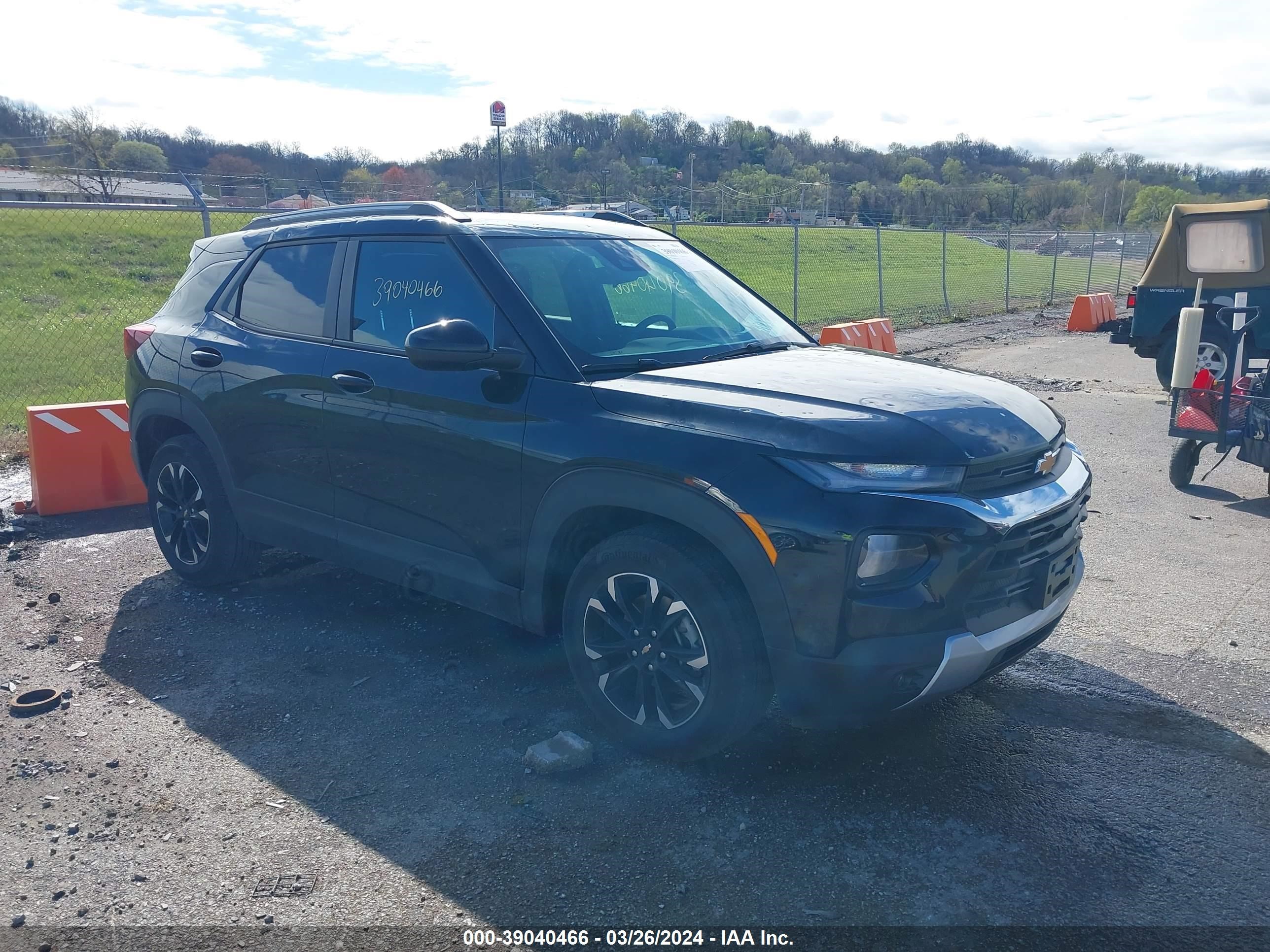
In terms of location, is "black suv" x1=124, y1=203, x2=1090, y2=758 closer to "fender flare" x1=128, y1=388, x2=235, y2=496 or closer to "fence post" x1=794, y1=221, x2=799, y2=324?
"fender flare" x1=128, y1=388, x2=235, y2=496

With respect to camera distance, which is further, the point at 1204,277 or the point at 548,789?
the point at 1204,277

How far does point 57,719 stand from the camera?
164 inches

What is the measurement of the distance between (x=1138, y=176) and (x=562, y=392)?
3017 inches

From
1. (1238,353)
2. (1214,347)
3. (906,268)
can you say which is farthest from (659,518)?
(906,268)

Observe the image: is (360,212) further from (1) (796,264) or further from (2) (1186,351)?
(1) (796,264)

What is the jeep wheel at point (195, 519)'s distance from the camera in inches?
210

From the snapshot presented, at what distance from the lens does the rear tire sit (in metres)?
7.62

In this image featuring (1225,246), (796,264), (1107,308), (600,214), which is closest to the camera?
(600,214)

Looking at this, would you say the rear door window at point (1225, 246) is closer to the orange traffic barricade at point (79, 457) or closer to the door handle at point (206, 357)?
the door handle at point (206, 357)

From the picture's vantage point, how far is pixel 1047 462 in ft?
11.9

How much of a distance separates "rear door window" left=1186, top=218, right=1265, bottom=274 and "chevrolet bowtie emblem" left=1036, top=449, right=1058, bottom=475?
990 centimetres

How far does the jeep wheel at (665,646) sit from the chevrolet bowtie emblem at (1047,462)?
3.85 ft

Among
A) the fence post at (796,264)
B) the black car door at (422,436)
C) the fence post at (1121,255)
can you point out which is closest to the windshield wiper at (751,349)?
the black car door at (422,436)

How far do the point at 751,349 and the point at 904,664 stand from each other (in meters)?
1.77
